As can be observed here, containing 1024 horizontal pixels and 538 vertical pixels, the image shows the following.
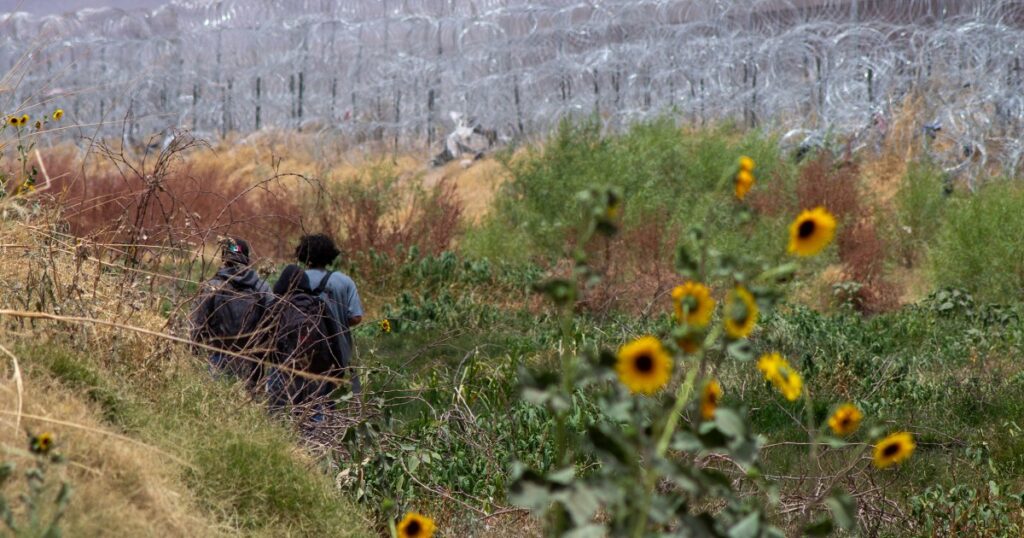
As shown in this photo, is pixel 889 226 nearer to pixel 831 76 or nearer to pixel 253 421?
pixel 831 76

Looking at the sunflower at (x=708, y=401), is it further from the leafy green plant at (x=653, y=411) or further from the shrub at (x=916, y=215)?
the shrub at (x=916, y=215)

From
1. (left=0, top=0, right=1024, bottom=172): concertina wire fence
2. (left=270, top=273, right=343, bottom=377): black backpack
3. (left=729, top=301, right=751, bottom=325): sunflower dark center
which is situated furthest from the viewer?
(left=0, top=0, right=1024, bottom=172): concertina wire fence

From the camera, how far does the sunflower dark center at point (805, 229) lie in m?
1.85

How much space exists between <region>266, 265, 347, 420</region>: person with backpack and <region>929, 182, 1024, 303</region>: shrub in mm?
7141

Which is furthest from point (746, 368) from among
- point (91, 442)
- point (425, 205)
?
point (425, 205)

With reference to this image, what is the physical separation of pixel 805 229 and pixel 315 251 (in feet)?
11.7

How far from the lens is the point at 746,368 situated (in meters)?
6.11

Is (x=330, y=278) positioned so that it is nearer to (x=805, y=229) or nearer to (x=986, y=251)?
(x=805, y=229)

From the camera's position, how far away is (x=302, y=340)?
4051mm

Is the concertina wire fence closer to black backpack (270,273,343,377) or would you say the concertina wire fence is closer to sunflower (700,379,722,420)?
black backpack (270,273,343,377)

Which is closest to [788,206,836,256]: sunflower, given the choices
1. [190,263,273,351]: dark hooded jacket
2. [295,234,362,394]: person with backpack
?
[190,263,273,351]: dark hooded jacket

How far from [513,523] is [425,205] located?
10055mm

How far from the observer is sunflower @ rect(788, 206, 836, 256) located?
1.83 meters

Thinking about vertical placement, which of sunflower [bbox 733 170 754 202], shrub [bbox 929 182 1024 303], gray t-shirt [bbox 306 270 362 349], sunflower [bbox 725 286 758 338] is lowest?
shrub [bbox 929 182 1024 303]
